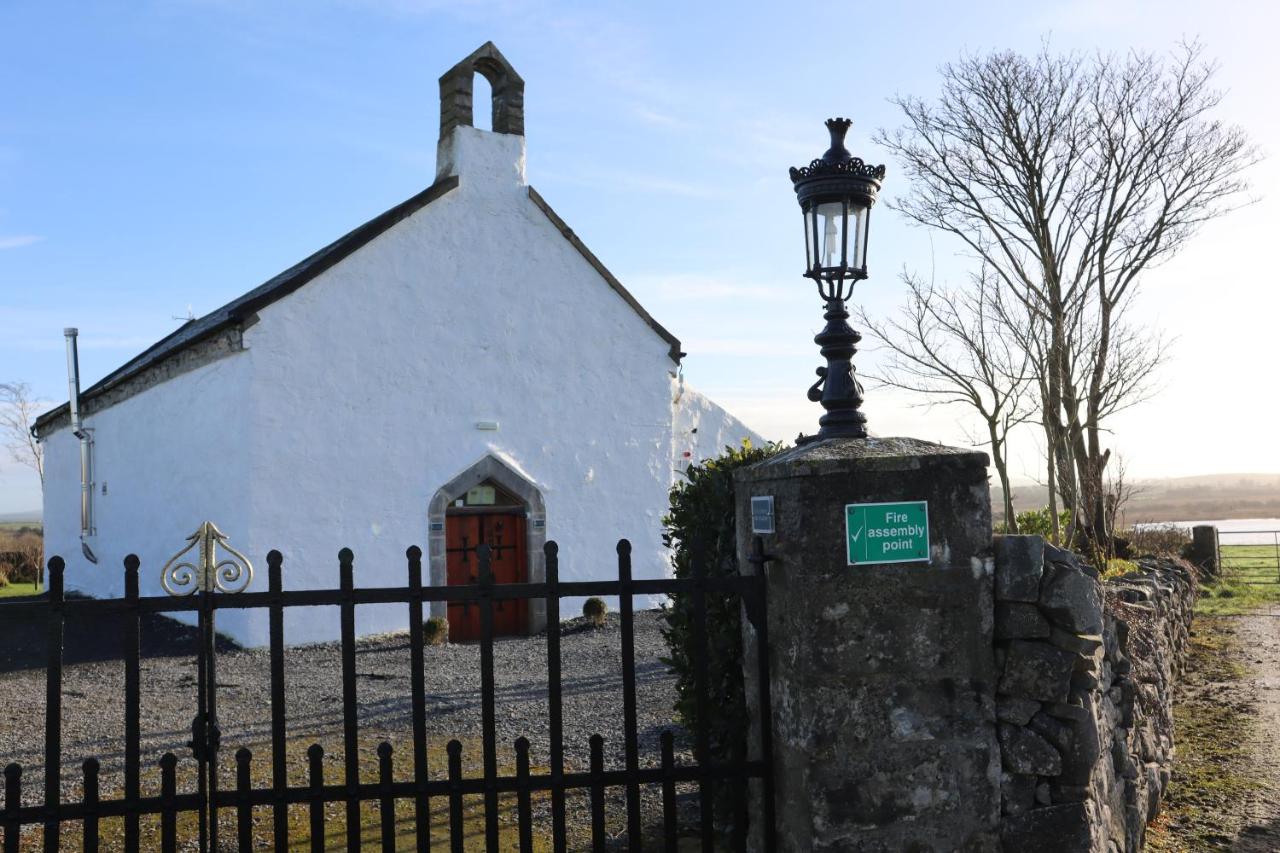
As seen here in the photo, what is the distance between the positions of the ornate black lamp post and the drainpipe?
59.2 feet

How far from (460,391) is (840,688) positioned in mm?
11401

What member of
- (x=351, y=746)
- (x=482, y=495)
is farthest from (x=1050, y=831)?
(x=482, y=495)

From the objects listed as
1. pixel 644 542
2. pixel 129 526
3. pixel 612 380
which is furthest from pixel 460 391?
pixel 129 526

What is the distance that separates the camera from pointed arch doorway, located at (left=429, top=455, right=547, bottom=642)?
1448cm

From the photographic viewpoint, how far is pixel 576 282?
52.3 feet

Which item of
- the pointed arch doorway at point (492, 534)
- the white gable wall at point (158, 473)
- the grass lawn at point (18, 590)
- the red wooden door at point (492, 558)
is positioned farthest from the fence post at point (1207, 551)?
the grass lawn at point (18, 590)

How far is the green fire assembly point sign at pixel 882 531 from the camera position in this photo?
4078 mm

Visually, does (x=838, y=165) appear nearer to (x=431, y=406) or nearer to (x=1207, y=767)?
(x=1207, y=767)

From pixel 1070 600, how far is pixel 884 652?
0.86 m

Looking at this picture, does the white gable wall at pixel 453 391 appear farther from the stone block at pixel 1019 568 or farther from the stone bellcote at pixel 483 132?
the stone block at pixel 1019 568

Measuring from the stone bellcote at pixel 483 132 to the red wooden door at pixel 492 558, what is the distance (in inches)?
203

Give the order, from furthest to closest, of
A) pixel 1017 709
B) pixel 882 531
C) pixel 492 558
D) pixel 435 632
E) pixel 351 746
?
1. pixel 492 558
2. pixel 435 632
3. pixel 1017 709
4. pixel 882 531
5. pixel 351 746

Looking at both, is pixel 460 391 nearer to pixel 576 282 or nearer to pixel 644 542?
pixel 576 282

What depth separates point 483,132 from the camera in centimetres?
1534
